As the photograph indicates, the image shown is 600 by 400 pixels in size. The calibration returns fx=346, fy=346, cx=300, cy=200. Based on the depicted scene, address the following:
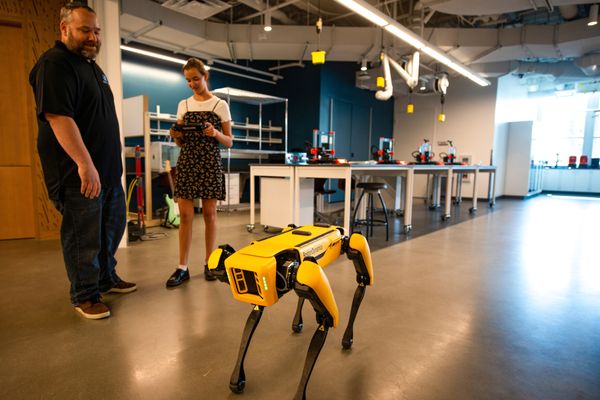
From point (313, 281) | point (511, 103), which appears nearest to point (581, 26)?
point (511, 103)

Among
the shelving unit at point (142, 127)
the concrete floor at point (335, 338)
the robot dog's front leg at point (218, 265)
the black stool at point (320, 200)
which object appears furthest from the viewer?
the black stool at point (320, 200)

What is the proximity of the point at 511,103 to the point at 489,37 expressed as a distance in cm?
421

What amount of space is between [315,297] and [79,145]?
133cm

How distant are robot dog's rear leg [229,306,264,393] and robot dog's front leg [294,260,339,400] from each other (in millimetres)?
216

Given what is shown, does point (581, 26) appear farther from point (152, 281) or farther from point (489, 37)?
point (152, 281)

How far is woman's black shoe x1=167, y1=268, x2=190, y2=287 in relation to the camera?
2.31 m

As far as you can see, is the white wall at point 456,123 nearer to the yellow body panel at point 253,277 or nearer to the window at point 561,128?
the window at point 561,128

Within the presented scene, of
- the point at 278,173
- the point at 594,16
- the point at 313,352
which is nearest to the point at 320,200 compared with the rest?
the point at 278,173

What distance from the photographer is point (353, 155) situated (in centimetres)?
910

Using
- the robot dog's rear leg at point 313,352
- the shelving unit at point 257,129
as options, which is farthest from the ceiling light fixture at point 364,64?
the robot dog's rear leg at point 313,352

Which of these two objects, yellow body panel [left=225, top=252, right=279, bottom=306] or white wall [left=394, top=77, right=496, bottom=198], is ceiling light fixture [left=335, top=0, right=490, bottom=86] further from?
yellow body panel [left=225, top=252, right=279, bottom=306]

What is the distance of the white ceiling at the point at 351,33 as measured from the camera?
5.46 metres

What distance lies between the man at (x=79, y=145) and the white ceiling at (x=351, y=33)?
374 centimetres

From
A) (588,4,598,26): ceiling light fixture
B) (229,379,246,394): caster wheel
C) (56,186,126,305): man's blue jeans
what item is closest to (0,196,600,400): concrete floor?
(229,379,246,394): caster wheel
